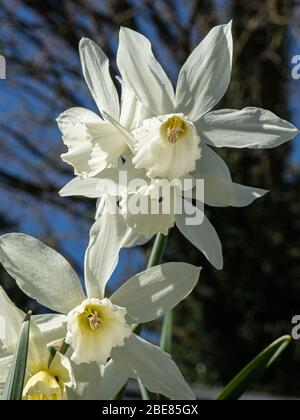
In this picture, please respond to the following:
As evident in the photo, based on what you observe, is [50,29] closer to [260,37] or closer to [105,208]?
[260,37]

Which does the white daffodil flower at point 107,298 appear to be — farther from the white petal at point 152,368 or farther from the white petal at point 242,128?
the white petal at point 242,128

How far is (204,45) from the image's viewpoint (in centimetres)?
56

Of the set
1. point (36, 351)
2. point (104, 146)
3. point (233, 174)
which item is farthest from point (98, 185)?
point (233, 174)

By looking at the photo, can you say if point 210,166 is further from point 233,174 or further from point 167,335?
point 233,174

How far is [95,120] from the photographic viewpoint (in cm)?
56

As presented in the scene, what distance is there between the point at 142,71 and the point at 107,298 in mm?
179

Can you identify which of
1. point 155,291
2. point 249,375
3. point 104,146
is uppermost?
point 104,146

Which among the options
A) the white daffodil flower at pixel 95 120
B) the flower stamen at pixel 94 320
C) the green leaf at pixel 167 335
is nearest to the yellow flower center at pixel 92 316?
the flower stamen at pixel 94 320

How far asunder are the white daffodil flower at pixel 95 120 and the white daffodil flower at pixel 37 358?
0.39 feet

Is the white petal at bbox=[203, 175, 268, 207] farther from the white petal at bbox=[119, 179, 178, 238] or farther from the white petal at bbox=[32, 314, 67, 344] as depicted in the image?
the white petal at bbox=[32, 314, 67, 344]

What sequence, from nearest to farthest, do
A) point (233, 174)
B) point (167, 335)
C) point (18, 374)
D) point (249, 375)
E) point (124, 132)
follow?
point (18, 374), point (124, 132), point (249, 375), point (167, 335), point (233, 174)

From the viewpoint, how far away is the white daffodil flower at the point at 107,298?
1.66ft

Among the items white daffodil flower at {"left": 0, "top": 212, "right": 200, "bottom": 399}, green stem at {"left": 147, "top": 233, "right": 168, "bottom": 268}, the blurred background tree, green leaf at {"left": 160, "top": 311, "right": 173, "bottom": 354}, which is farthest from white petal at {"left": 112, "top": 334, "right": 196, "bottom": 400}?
the blurred background tree
